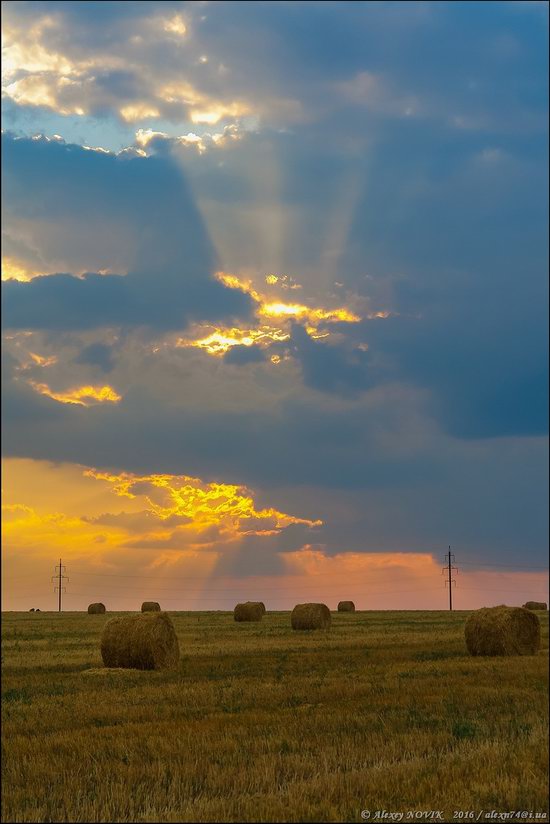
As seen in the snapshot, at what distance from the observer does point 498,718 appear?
51.9 ft

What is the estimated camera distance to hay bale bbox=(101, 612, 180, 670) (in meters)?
27.7

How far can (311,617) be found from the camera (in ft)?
147

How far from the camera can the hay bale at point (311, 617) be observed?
4472 centimetres

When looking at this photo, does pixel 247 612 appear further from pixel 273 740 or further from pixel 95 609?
pixel 273 740

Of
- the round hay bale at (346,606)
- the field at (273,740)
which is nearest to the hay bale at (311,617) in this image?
the field at (273,740)

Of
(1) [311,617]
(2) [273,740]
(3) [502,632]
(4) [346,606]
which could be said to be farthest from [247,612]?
(2) [273,740]

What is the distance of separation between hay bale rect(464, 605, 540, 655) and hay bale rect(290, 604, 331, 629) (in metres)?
14.1

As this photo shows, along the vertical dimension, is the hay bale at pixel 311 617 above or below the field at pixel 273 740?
below

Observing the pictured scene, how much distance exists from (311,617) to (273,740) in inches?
1259

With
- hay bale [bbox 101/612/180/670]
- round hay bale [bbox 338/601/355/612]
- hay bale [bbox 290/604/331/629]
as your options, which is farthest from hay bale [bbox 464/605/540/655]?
round hay bale [bbox 338/601/355/612]

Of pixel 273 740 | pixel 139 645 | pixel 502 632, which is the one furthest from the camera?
pixel 502 632

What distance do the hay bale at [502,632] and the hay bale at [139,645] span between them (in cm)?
1069

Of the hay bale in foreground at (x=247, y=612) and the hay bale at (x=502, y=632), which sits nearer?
the hay bale at (x=502, y=632)

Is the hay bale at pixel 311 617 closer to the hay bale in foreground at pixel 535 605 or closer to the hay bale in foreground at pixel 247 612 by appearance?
the hay bale in foreground at pixel 247 612
